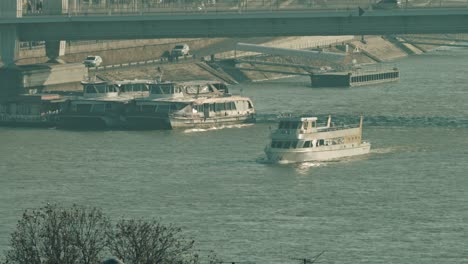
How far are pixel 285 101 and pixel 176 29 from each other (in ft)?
35.0

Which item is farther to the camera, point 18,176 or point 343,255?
point 18,176

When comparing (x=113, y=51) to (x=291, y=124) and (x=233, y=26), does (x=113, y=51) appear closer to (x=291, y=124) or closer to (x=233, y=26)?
(x=233, y=26)

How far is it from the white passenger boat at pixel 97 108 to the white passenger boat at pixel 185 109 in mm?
915

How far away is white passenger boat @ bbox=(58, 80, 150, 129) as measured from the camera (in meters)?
106

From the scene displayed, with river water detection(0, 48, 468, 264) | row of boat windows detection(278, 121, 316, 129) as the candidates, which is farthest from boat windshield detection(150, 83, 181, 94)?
row of boat windows detection(278, 121, 316, 129)

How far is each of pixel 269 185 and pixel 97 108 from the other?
99.4ft

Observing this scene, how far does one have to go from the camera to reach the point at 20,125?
351 ft

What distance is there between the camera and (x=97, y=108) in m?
107

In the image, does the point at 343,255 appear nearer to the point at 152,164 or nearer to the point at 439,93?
the point at 152,164

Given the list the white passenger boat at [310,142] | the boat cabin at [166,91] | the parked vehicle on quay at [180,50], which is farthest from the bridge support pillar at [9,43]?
the white passenger boat at [310,142]

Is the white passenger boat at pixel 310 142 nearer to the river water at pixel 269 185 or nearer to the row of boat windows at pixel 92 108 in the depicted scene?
the river water at pixel 269 185

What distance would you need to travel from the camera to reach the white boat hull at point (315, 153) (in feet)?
286

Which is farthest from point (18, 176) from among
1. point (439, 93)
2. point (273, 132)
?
point (439, 93)

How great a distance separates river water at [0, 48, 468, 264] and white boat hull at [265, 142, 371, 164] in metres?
0.85
